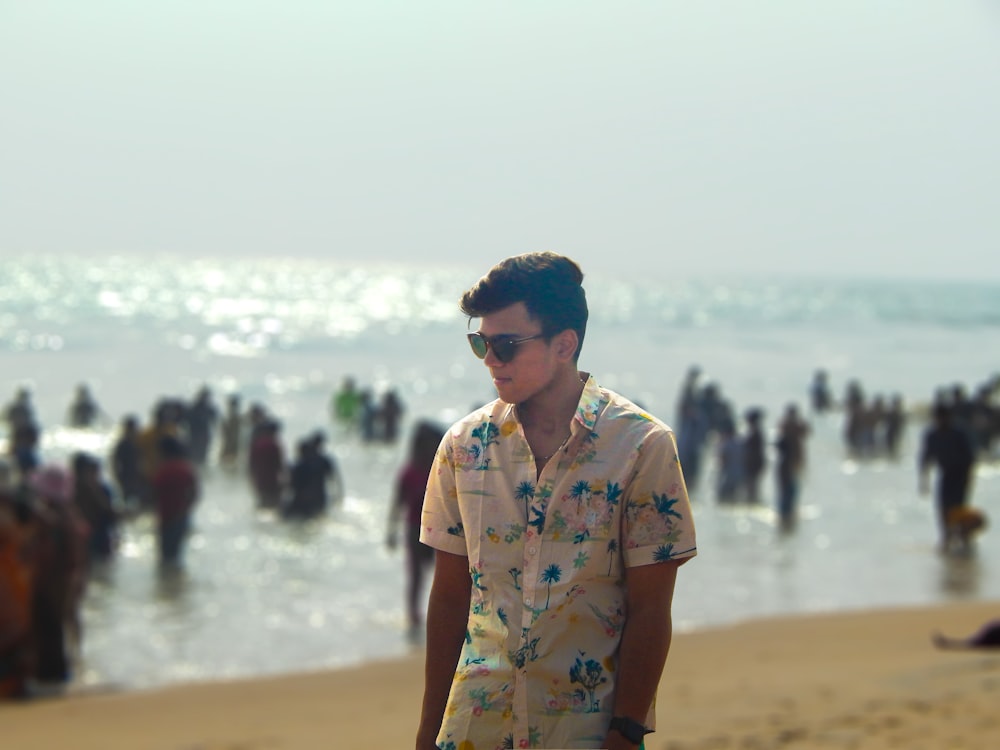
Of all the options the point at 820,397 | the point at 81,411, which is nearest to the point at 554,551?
the point at 81,411

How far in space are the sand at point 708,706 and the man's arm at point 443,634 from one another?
4068mm

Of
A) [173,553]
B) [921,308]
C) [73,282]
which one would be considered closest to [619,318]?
[921,308]

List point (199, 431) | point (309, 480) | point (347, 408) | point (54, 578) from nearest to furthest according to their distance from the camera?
point (54, 578) → point (309, 480) → point (199, 431) → point (347, 408)

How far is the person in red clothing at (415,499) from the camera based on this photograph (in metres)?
9.48

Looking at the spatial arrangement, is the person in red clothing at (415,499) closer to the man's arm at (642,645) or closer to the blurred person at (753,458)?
the man's arm at (642,645)

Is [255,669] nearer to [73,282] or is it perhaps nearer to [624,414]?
[624,414]

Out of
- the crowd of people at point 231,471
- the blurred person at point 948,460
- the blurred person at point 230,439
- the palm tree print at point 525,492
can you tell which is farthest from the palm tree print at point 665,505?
the blurred person at point 230,439

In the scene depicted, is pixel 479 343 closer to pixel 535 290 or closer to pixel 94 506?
pixel 535 290

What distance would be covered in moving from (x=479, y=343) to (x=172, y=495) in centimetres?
1006

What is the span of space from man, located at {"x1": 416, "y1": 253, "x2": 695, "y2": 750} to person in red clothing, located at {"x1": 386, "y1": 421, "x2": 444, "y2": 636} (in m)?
6.55

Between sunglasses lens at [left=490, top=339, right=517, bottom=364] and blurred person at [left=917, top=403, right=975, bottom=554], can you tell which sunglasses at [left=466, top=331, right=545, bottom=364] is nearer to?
sunglasses lens at [left=490, top=339, right=517, bottom=364]

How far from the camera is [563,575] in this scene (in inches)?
97.6

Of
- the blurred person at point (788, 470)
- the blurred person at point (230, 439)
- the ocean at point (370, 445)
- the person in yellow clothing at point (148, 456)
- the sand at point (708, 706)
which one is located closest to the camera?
the sand at point (708, 706)

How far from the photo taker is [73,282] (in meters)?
130
